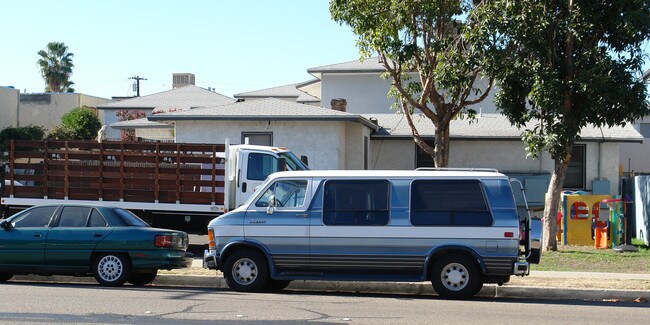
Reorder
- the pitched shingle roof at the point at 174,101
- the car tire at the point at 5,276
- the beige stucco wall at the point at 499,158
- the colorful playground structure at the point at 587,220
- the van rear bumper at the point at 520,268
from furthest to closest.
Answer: the pitched shingle roof at the point at 174,101 < the beige stucco wall at the point at 499,158 < the colorful playground structure at the point at 587,220 < the car tire at the point at 5,276 < the van rear bumper at the point at 520,268

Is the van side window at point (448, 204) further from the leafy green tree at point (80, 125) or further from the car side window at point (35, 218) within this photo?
the leafy green tree at point (80, 125)

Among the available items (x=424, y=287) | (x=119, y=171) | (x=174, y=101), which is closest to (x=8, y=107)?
(x=174, y=101)

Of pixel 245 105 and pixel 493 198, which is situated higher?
pixel 245 105

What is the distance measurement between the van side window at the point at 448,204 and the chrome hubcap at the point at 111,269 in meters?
5.02

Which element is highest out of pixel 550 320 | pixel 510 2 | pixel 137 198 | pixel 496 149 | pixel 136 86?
pixel 136 86

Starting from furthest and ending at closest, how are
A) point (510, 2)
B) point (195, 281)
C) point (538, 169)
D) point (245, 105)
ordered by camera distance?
point (538, 169) → point (245, 105) → point (510, 2) → point (195, 281)

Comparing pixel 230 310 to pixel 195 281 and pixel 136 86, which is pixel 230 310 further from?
pixel 136 86

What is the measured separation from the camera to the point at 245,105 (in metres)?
27.6

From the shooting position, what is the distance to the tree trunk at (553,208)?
20.4 meters

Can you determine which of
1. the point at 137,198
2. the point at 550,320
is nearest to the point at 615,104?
the point at 550,320

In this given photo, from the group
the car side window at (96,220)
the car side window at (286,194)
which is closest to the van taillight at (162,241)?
the car side window at (96,220)

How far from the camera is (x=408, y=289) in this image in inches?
572

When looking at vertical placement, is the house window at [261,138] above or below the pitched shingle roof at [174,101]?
below

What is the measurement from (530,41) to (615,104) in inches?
92.6
